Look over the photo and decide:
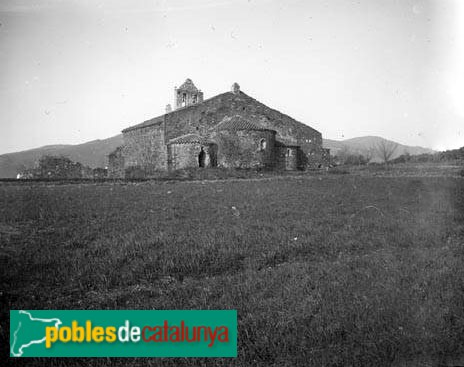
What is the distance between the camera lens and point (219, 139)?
33.2m

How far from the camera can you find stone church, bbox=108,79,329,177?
32844 millimetres

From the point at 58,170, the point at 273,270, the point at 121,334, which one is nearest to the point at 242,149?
the point at 58,170

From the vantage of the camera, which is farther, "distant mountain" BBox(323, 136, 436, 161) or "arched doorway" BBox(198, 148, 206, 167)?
"distant mountain" BBox(323, 136, 436, 161)

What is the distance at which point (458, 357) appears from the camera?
125 inches

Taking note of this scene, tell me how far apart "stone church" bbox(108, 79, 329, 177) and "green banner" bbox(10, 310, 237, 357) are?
28509 millimetres

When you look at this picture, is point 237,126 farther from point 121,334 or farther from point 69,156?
point 69,156

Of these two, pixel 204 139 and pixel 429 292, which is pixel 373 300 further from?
pixel 204 139

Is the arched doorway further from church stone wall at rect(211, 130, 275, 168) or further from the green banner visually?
A: the green banner

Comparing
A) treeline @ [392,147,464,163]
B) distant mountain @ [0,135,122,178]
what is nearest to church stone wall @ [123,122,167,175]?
treeline @ [392,147,464,163]

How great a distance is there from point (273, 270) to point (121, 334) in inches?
113

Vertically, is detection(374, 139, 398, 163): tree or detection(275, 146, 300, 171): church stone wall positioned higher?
detection(374, 139, 398, 163): tree

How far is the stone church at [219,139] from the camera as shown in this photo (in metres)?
32.8

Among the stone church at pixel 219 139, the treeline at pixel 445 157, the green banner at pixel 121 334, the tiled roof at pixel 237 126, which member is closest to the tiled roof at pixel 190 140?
the stone church at pixel 219 139

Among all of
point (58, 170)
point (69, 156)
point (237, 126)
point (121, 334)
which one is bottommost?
point (121, 334)
